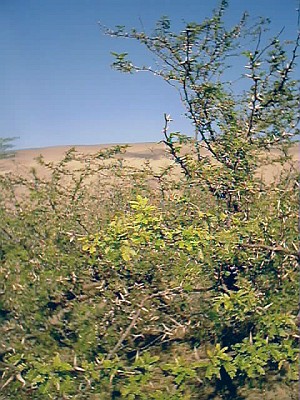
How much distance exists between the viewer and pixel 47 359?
254 cm

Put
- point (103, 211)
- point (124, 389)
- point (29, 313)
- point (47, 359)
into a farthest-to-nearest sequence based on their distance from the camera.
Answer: point (103, 211) → point (29, 313) → point (47, 359) → point (124, 389)

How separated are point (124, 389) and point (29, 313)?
32.4 inches

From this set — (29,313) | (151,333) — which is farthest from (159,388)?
(29,313)

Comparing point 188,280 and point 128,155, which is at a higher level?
point 128,155

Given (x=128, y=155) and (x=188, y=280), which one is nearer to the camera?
(x=188, y=280)

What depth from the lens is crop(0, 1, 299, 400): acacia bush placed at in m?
2.32

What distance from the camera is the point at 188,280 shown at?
2.56m

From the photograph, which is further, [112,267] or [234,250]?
[112,267]

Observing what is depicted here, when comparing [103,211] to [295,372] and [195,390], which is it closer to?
[195,390]

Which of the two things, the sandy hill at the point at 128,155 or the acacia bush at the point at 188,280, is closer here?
the acacia bush at the point at 188,280

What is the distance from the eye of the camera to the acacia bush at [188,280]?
7.62 feet

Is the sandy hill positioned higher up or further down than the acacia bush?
higher up

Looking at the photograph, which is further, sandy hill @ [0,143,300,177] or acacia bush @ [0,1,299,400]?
sandy hill @ [0,143,300,177]

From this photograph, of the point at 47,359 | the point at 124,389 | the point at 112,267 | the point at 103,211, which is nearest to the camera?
the point at 124,389
